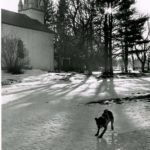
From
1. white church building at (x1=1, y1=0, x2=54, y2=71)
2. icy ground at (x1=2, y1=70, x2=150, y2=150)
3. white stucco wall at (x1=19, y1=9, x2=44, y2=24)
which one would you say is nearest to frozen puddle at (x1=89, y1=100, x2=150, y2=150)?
icy ground at (x1=2, y1=70, x2=150, y2=150)

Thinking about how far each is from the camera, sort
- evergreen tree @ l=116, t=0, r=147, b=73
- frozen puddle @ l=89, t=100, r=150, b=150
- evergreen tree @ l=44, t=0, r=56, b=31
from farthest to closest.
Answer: evergreen tree @ l=44, t=0, r=56, b=31 → evergreen tree @ l=116, t=0, r=147, b=73 → frozen puddle @ l=89, t=100, r=150, b=150

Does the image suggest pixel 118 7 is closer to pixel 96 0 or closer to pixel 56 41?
pixel 96 0

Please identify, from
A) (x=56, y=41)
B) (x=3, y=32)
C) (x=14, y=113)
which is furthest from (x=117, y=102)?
(x=56, y=41)

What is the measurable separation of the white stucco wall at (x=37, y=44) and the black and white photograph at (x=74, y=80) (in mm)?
157

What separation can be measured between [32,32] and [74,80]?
20372 millimetres

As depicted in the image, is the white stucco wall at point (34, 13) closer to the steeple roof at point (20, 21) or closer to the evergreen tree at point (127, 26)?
the steeple roof at point (20, 21)

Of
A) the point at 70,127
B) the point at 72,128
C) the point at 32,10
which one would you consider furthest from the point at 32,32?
the point at 72,128

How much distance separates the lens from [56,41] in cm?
5362

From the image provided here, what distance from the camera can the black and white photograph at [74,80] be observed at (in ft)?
22.9

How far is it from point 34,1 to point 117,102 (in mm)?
43887

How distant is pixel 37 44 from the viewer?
4650cm

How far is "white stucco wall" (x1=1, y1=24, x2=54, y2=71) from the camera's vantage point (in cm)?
4241

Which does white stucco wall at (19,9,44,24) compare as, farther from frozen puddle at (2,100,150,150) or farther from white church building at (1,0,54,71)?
frozen puddle at (2,100,150,150)

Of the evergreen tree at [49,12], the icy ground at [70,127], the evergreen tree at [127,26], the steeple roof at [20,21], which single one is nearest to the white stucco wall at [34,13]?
the steeple roof at [20,21]
